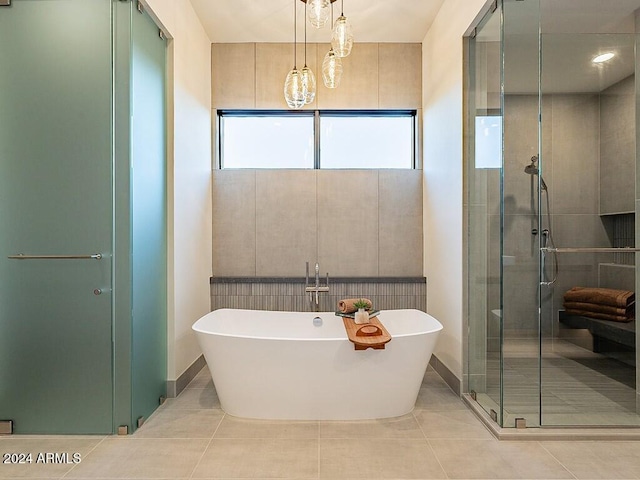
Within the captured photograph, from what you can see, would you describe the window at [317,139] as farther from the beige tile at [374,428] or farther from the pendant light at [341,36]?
the beige tile at [374,428]

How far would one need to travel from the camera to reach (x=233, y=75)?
4.16 m

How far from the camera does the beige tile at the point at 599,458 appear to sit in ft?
6.96

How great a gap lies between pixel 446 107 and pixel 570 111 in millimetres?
1015

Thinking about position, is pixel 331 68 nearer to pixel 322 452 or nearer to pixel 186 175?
pixel 186 175

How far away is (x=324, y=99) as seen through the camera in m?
4.18

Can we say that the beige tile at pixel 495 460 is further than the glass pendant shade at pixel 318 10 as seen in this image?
No

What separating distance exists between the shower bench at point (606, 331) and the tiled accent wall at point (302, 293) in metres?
1.52

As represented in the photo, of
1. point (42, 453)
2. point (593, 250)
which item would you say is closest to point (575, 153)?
point (593, 250)

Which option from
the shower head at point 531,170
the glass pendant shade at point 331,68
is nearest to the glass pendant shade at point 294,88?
the glass pendant shade at point 331,68

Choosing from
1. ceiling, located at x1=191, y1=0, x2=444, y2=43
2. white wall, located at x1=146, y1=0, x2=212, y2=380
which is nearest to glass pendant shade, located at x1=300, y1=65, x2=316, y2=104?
ceiling, located at x1=191, y1=0, x2=444, y2=43

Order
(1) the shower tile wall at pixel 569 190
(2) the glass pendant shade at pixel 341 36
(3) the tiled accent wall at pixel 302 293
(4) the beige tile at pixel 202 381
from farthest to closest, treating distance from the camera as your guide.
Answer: (3) the tiled accent wall at pixel 302 293 < (4) the beige tile at pixel 202 381 < (1) the shower tile wall at pixel 569 190 < (2) the glass pendant shade at pixel 341 36

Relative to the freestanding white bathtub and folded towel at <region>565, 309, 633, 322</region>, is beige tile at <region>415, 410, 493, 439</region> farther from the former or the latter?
folded towel at <region>565, 309, 633, 322</region>

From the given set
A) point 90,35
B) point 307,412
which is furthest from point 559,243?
point 90,35

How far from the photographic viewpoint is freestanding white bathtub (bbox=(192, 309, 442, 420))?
2707 mm
